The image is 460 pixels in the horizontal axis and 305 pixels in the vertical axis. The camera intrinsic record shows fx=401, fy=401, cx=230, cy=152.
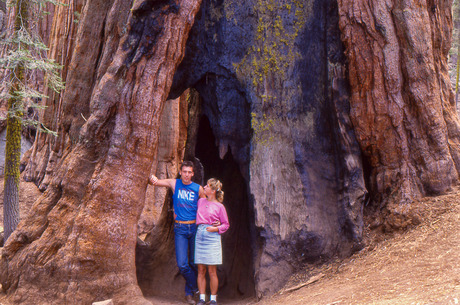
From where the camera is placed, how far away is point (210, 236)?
17.9 feet

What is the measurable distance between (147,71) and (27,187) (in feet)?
31.9

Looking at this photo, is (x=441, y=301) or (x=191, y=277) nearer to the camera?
(x=441, y=301)

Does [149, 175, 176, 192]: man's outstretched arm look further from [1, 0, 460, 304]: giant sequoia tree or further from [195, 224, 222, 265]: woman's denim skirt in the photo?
[195, 224, 222, 265]: woman's denim skirt

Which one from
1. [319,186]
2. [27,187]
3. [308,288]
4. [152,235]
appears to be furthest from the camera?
[27,187]

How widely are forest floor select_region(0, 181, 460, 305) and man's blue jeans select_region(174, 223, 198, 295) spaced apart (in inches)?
26.2

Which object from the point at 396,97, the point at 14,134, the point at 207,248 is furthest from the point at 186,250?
the point at 14,134

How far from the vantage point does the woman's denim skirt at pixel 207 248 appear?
17.8ft

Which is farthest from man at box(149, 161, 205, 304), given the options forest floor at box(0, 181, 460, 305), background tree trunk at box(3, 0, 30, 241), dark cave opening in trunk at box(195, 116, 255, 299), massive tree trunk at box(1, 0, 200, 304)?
background tree trunk at box(3, 0, 30, 241)

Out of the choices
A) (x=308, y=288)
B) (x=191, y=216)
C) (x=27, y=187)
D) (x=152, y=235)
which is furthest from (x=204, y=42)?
(x=27, y=187)

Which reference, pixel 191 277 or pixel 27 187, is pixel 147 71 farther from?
pixel 27 187

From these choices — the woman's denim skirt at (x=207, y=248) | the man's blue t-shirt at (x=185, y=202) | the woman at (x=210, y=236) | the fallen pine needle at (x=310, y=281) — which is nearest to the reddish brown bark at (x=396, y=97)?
the fallen pine needle at (x=310, y=281)

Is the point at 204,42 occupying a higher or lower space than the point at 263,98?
higher

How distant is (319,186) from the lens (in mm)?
5922

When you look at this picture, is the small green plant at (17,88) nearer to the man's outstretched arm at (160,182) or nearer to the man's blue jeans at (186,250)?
the man's outstretched arm at (160,182)
